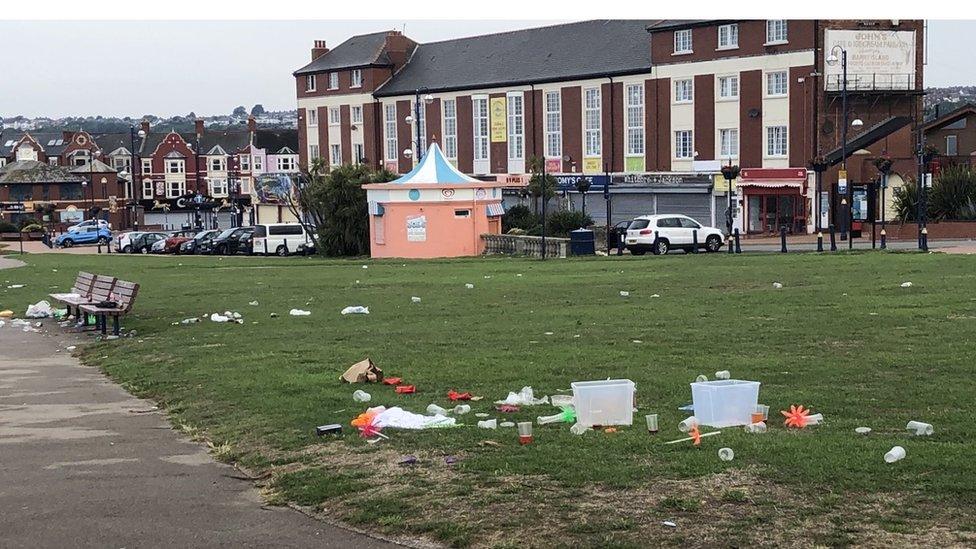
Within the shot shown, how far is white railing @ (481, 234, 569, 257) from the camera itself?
43.3m

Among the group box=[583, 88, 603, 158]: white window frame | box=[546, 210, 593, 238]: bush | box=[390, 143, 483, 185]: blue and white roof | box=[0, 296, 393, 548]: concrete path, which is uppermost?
box=[583, 88, 603, 158]: white window frame

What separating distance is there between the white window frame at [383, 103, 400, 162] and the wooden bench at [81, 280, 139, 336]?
6889 centimetres

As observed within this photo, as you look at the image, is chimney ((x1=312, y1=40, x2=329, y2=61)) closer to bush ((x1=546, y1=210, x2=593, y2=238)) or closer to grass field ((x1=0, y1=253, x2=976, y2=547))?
bush ((x1=546, y1=210, x2=593, y2=238))

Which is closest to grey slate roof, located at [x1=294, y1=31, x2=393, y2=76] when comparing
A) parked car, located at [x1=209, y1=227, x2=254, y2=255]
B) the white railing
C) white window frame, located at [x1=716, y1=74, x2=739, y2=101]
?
parked car, located at [x1=209, y1=227, x2=254, y2=255]

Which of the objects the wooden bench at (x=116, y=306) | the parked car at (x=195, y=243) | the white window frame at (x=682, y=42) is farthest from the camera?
the white window frame at (x=682, y=42)

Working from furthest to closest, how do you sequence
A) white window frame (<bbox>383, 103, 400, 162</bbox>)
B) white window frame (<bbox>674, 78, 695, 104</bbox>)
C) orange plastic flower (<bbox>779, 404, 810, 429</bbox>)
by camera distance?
1. white window frame (<bbox>383, 103, 400, 162</bbox>)
2. white window frame (<bbox>674, 78, 695, 104</bbox>)
3. orange plastic flower (<bbox>779, 404, 810, 429</bbox>)

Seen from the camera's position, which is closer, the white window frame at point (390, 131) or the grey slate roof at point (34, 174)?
the white window frame at point (390, 131)

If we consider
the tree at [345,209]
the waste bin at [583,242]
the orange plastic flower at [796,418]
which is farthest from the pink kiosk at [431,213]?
the orange plastic flower at [796,418]

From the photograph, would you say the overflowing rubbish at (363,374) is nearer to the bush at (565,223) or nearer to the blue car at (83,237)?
the bush at (565,223)

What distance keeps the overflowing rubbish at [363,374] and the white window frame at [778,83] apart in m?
55.7

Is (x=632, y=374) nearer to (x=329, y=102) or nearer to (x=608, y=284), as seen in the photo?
(x=608, y=284)

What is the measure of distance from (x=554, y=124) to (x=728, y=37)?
14.8 metres

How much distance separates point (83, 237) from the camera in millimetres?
82188

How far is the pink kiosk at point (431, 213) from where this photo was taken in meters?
47.8
